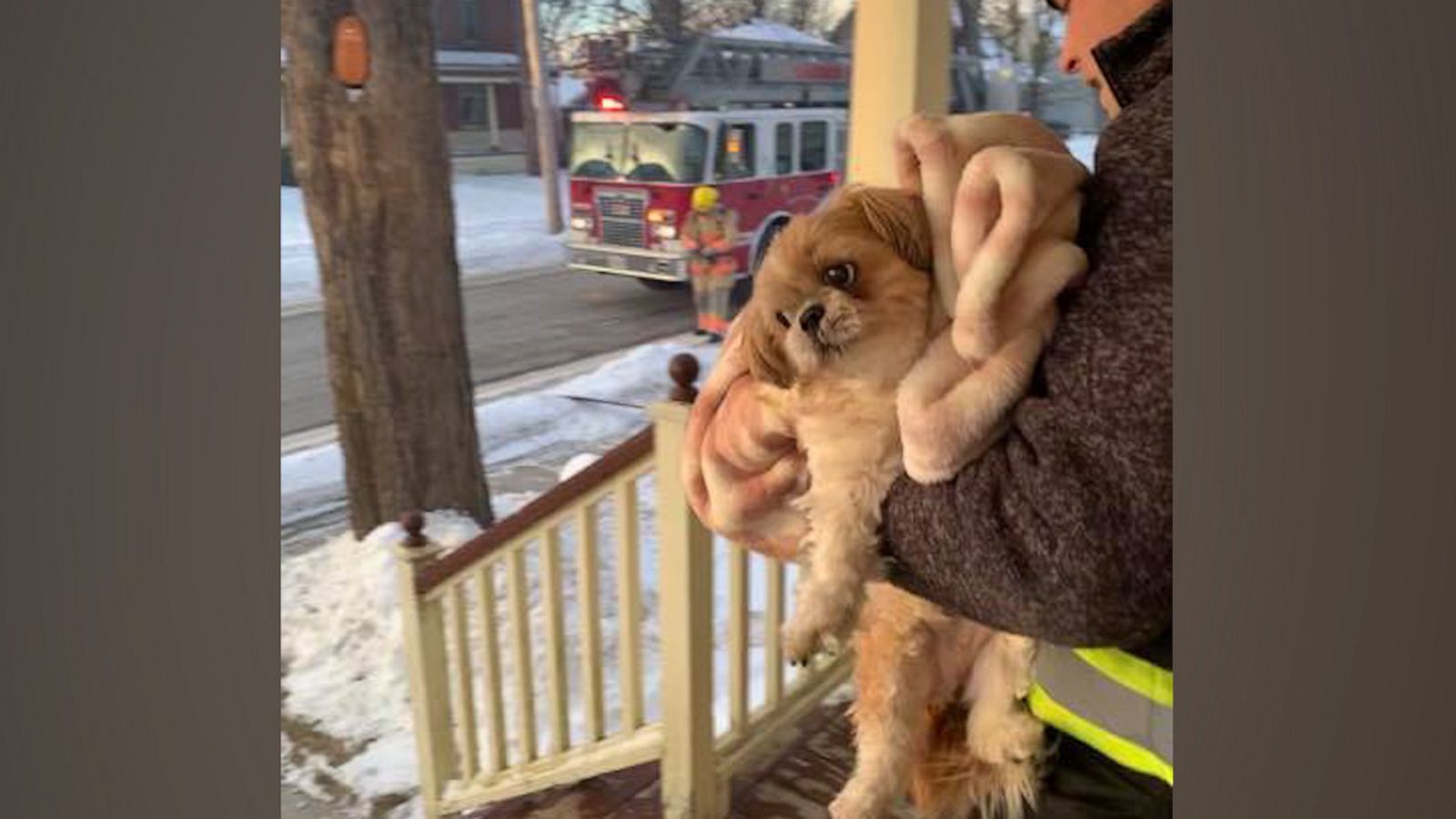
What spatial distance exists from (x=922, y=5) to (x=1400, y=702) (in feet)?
4.37

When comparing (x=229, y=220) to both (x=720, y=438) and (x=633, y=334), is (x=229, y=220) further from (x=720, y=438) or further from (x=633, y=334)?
(x=633, y=334)

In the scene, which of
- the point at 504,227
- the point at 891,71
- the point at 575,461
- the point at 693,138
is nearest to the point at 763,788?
the point at 891,71

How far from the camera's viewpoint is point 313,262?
3.26 metres

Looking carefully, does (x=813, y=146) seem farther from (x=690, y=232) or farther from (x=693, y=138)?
(x=690, y=232)

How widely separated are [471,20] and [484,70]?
47 cm

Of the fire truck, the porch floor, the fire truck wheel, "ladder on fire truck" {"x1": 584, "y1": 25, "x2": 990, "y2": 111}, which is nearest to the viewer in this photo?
the porch floor

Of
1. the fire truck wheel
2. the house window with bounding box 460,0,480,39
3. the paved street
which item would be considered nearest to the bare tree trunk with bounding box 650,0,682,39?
the house window with bounding box 460,0,480,39

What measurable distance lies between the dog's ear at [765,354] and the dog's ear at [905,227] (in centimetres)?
10

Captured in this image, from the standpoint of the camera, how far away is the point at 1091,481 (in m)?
0.48

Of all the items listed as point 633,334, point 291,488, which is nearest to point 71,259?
point 291,488

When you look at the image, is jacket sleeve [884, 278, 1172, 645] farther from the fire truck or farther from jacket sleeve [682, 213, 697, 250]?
jacket sleeve [682, 213, 697, 250]

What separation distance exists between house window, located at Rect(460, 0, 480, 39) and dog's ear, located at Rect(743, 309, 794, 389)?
19.9 feet

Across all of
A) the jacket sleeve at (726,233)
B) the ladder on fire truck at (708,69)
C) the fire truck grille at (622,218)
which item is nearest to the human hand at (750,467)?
the ladder on fire truck at (708,69)

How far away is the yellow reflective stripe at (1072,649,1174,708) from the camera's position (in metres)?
0.56
